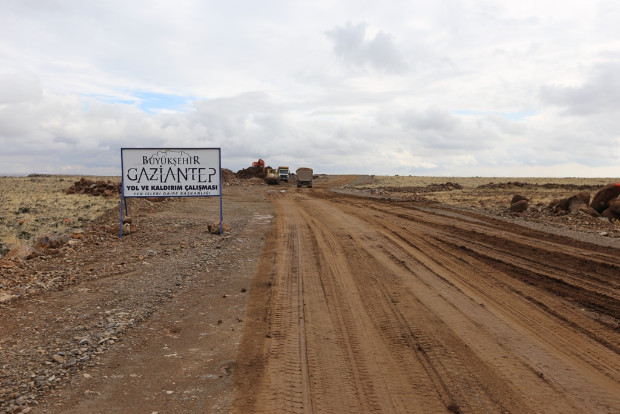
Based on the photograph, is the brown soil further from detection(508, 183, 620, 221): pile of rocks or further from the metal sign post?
detection(508, 183, 620, 221): pile of rocks

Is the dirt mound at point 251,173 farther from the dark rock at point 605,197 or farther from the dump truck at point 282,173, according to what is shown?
the dark rock at point 605,197

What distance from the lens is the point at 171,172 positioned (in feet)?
51.2

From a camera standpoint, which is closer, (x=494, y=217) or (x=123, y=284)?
(x=123, y=284)

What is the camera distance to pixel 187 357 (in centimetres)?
573

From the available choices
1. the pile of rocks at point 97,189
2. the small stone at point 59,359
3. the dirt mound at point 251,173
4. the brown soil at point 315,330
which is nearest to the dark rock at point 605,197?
the brown soil at point 315,330

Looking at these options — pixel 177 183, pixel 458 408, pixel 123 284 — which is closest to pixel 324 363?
pixel 458 408

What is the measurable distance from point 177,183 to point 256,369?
1142 centimetres

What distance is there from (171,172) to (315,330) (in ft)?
35.2

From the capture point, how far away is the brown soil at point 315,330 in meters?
4.73

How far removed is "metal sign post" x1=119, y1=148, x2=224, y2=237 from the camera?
1541 centimetres

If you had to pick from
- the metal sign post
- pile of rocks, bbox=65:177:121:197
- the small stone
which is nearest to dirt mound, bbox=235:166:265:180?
pile of rocks, bbox=65:177:121:197

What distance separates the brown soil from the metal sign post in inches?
122

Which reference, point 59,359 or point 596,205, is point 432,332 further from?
point 596,205

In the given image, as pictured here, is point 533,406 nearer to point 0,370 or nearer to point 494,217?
point 0,370
